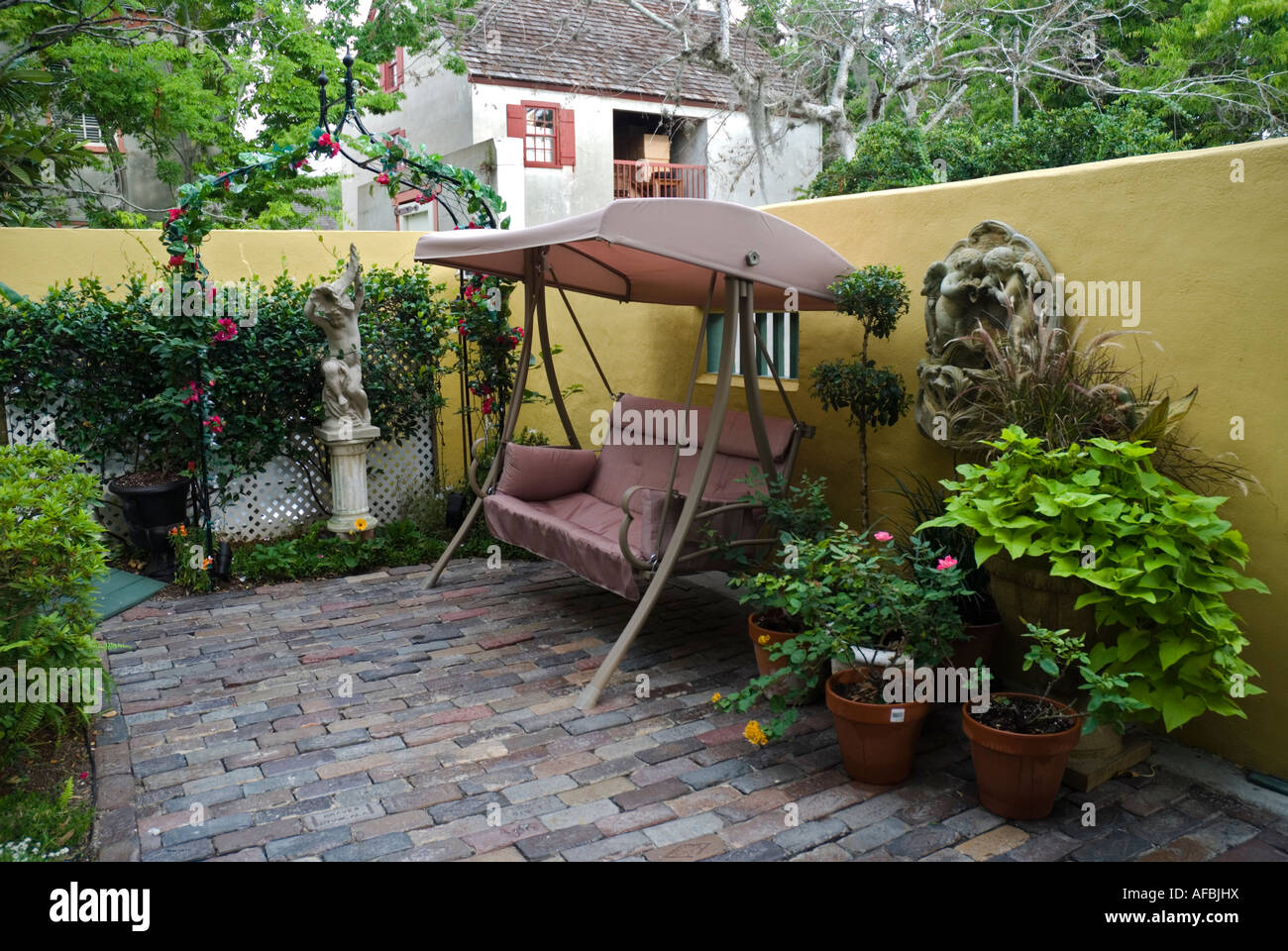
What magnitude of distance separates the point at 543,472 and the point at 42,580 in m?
2.94

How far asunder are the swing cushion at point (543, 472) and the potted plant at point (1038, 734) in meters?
3.26

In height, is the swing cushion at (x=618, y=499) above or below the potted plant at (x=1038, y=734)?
above

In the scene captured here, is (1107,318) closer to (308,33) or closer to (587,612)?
(587,612)

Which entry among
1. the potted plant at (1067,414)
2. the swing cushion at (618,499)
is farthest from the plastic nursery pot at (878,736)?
the swing cushion at (618,499)

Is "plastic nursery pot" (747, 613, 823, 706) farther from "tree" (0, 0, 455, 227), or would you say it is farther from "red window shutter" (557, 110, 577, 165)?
"red window shutter" (557, 110, 577, 165)

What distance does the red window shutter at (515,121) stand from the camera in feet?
49.2

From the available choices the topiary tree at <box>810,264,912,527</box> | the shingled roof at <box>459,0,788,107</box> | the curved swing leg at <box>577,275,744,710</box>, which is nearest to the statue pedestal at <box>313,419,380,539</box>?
the curved swing leg at <box>577,275,744,710</box>

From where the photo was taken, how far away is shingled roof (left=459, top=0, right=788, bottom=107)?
14859 mm

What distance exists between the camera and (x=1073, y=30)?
41.5ft

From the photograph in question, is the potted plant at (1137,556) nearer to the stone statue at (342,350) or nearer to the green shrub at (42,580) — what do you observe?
the green shrub at (42,580)

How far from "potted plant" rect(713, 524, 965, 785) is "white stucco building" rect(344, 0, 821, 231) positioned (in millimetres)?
11285

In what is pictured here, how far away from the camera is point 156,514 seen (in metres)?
6.18

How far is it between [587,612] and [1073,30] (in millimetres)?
11637
